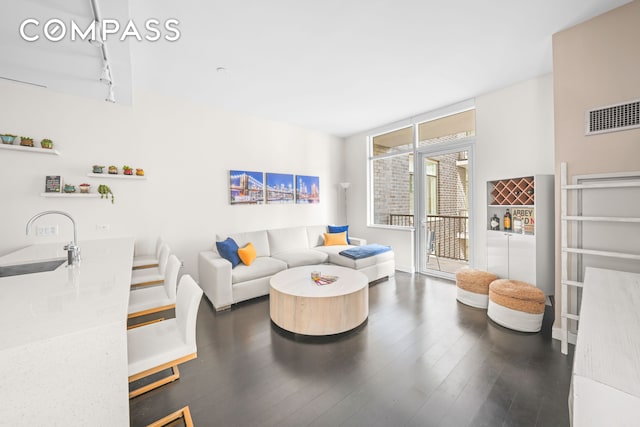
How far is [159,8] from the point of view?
6.70 ft

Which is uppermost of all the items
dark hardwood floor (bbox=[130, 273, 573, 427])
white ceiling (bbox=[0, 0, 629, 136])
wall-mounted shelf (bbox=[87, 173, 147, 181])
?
white ceiling (bbox=[0, 0, 629, 136])

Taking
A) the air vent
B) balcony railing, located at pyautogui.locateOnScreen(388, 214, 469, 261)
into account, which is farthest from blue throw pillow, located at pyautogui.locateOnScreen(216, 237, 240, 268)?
the air vent

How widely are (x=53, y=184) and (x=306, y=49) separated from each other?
324 cm

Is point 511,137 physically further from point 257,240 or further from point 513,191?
point 257,240

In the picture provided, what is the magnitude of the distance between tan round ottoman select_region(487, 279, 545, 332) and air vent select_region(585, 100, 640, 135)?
1.60 metres

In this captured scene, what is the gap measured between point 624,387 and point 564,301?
2122 mm

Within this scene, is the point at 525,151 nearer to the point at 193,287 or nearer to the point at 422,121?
the point at 422,121

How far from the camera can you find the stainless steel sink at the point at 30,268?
170 cm

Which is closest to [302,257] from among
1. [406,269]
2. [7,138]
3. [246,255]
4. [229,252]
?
[246,255]

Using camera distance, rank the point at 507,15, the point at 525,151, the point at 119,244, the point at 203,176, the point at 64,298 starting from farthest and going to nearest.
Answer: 1. the point at 203,176
2. the point at 525,151
3. the point at 119,244
4. the point at 507,15
5. the point at 64,298

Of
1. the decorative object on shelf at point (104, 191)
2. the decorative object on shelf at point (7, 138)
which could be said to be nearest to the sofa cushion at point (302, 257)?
the decorative object on shelf at point (104, 191)

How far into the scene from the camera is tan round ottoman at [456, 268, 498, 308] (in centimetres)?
304

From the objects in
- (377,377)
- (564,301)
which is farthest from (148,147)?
(564,301)

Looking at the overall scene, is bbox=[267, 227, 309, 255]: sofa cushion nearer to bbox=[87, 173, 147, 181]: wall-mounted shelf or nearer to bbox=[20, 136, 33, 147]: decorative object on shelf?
bbox=[87, 173, 147, 181]: wall-mounted shelf
